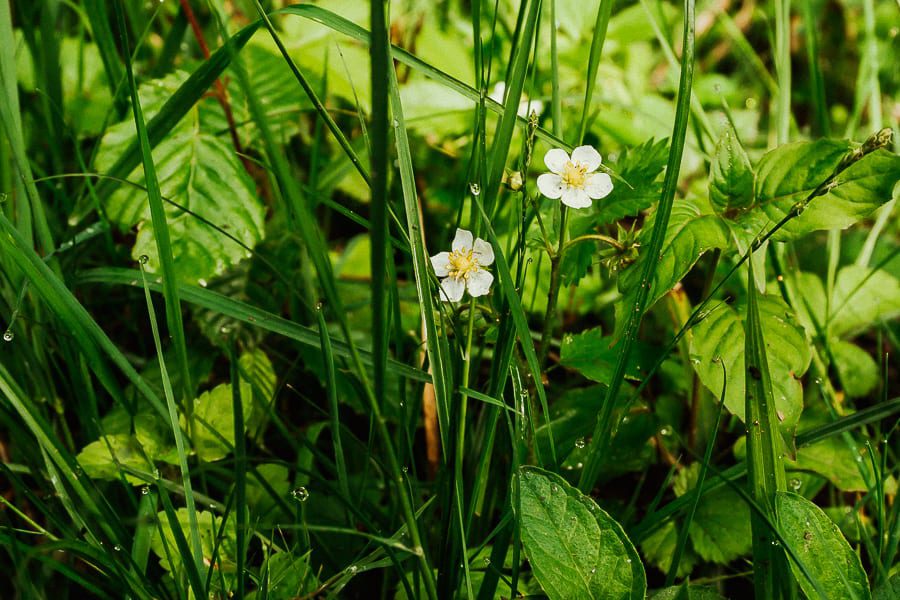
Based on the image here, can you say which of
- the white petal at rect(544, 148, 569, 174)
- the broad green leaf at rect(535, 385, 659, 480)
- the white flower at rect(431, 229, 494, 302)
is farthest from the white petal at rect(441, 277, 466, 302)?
the broad green leaf at rect(535, 385, 659, 480)

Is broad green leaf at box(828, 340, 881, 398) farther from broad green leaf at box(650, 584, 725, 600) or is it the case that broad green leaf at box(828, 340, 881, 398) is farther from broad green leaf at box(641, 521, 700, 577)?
broad green leaf at box(650, 584, 725, 600)

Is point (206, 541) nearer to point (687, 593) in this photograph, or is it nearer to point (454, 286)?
point (454, 286)

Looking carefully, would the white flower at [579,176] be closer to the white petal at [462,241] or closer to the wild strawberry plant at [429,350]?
the wild strawberry plant at [429,350]

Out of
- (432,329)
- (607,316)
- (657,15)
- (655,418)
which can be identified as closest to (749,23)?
(657,15)

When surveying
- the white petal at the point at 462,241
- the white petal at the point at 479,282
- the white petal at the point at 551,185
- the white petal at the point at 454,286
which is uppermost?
the white petal at the point at 551,185

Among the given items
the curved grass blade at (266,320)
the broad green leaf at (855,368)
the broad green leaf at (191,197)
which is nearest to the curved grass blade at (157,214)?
the curved grass blade at (266,320)

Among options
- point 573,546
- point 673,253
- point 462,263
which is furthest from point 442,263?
point 573,546

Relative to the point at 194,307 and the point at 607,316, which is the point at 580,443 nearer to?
the point at 607,316
